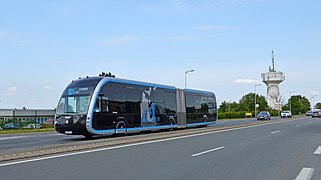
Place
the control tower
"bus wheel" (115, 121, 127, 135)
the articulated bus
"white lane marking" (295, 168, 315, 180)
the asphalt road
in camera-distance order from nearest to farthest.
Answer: "white lane marking" (295, 168, 315, 180), the asphalt road, the articulated bus, "bus wheel" (115, 121, 127, 135), the control tower

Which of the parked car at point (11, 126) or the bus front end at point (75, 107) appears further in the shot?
the parked car at point (11, 126)

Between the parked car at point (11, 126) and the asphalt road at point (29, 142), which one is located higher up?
the parked car at point (11, 126)

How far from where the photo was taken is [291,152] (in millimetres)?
13953

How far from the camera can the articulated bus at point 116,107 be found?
Result: 20.6m

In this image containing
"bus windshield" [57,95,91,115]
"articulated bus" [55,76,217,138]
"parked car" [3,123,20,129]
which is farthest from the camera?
"parked car" [3,123,20,129]

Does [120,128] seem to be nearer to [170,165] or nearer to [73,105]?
[73,105]

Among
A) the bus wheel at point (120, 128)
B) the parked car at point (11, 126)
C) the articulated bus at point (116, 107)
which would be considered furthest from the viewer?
the parked car at point (11, 126)

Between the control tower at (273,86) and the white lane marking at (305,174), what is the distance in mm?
111986

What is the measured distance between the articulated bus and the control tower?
91963 mm

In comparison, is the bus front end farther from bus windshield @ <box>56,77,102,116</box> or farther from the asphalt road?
the asphalt road

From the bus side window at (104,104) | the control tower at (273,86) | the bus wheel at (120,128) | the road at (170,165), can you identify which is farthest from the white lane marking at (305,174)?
the control tower at (273,86)

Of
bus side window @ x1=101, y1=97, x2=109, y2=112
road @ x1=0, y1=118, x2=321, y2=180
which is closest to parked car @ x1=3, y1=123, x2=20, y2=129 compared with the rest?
bus side window @ x1=101, y1=97, x2=109, y2=112

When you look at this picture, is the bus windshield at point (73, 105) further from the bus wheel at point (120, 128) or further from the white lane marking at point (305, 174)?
the white lane marking at point (305, 174)

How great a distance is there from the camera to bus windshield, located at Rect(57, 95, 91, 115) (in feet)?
67.9
